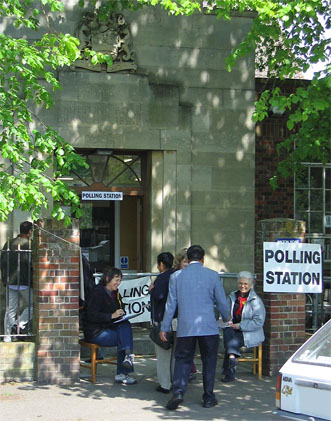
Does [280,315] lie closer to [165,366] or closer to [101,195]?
[165,366]

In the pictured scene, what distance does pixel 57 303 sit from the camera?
9195 millimetres

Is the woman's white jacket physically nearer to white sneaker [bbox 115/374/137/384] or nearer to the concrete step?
white sneaker [bbox 115/374/137/384]

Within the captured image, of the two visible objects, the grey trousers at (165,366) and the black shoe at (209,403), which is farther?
the grey trousers at (165,366)

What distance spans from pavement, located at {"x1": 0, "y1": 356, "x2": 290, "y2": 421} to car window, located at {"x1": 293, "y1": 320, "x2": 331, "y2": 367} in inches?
47.3

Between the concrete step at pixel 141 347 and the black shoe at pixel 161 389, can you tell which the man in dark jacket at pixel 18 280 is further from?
the black shoe at pixel 161 389

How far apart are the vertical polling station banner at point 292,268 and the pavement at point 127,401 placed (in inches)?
48.9

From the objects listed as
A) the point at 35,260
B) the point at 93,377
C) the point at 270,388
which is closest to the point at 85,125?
the point at 35,260

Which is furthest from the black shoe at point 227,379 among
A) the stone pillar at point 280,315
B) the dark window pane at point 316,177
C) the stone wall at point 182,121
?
the dark window pane at point 316,177

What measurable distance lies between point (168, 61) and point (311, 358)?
306 inches

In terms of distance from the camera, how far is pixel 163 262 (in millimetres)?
8992

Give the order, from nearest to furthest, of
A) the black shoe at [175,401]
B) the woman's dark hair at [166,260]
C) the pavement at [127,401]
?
the pavement at [127,401] → the black shoe at [175,401] → the woman's dark hair at [166,260]

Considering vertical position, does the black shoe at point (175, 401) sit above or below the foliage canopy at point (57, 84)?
below

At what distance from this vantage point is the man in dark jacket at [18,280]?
376 inches

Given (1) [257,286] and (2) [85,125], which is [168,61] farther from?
(1) [257,286]
